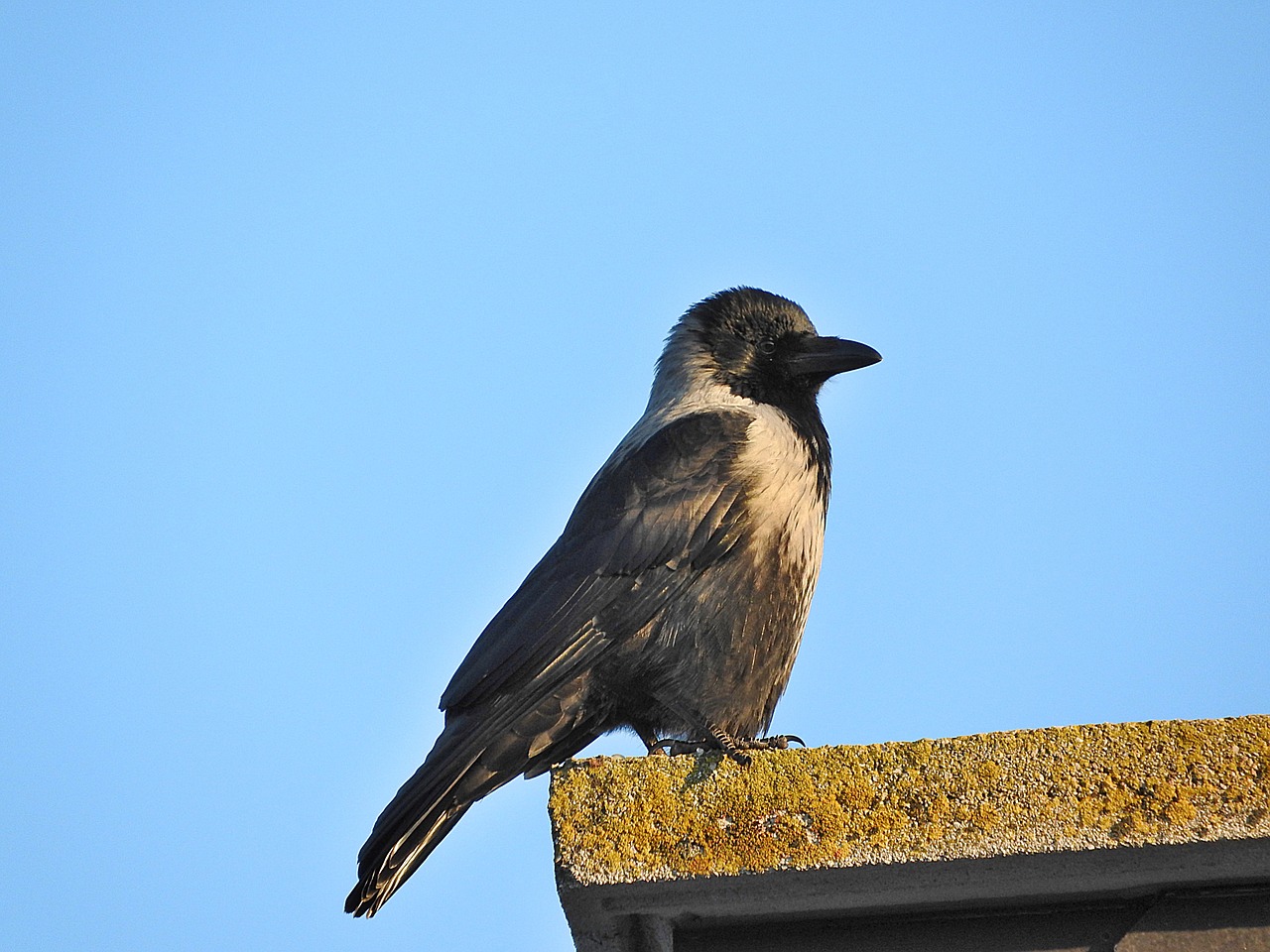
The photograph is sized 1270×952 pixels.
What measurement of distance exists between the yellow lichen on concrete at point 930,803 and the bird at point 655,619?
1311 millimetres

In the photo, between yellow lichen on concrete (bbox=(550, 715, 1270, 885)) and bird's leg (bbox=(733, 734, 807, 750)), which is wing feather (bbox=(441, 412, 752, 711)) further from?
yellow lichen on concrete (bbox=(550, 715, 1270, 885))

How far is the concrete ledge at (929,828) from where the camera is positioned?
7.00ft

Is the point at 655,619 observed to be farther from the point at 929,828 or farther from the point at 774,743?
the point at 929,828

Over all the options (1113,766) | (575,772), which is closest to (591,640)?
(575,772)

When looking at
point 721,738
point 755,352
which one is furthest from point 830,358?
point 721,738

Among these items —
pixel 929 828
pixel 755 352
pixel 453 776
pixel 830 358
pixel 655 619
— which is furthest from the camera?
pixel 755 352

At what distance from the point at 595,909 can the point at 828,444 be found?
10.7 ft

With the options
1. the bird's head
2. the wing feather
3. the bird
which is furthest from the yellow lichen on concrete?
the bird's head

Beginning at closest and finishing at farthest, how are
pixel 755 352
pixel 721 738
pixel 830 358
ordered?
pixel 721 738 < pixel 830 358 < pixel 755 352

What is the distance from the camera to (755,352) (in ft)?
18.9

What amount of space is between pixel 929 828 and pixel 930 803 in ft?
0.16

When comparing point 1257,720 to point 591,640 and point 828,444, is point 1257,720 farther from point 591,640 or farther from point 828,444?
point 828,444

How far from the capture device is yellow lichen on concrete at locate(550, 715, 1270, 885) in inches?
84.0

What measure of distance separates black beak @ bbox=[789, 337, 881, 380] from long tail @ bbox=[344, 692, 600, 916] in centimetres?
187
